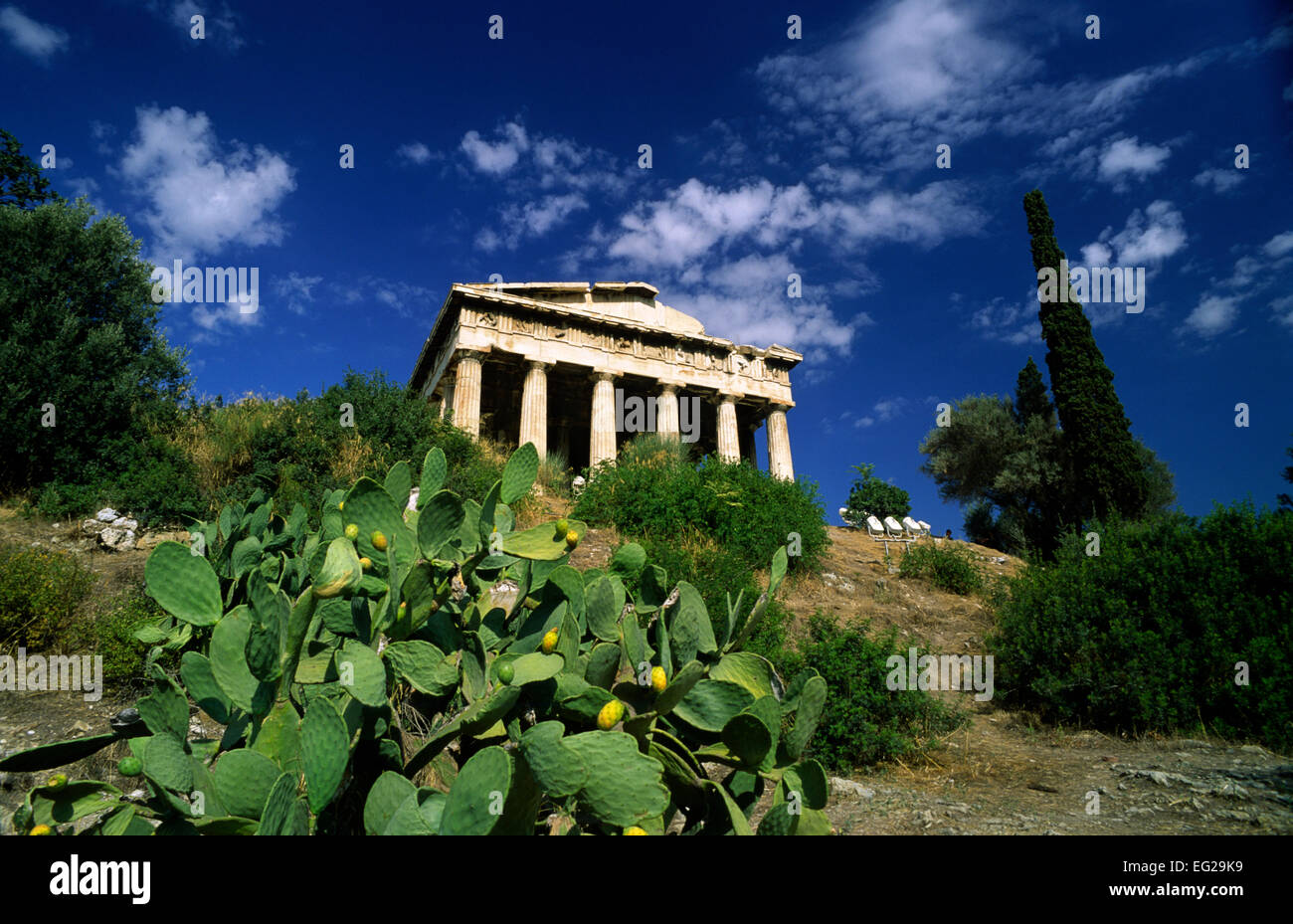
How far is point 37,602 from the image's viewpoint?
22.0 ft

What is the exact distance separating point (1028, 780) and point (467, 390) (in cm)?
1978

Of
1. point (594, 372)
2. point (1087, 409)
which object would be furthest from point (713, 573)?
point (1087, 409)

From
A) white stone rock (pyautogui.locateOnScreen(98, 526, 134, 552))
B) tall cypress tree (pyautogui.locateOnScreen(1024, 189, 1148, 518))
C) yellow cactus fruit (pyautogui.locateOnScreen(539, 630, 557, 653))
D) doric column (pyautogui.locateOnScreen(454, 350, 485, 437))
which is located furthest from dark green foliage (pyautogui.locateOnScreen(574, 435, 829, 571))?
tall cypress tree (pyautogui.locateOnScreen(1024, 189, 1148, 518))

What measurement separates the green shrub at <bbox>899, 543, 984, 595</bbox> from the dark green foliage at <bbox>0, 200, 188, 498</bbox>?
1607 cm

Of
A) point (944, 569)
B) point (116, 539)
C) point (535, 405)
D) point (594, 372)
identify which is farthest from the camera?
point (594, 372)

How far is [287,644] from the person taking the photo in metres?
1.42

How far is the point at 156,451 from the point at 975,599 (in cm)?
1629

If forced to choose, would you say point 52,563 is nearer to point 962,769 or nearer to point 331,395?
point 331,395

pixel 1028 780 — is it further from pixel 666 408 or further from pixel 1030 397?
pixel 1030 397

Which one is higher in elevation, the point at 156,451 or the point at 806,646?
the point at 156,451

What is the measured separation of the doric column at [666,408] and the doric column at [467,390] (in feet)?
24.8

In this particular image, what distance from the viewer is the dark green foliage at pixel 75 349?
38.4 feet

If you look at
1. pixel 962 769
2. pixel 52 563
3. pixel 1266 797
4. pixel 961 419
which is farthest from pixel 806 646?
pixel 961 419

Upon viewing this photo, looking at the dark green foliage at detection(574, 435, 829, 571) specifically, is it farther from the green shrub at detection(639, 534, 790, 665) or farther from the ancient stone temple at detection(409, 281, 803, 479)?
the ancient stone temple at detection(409, 281, 803, 479)
